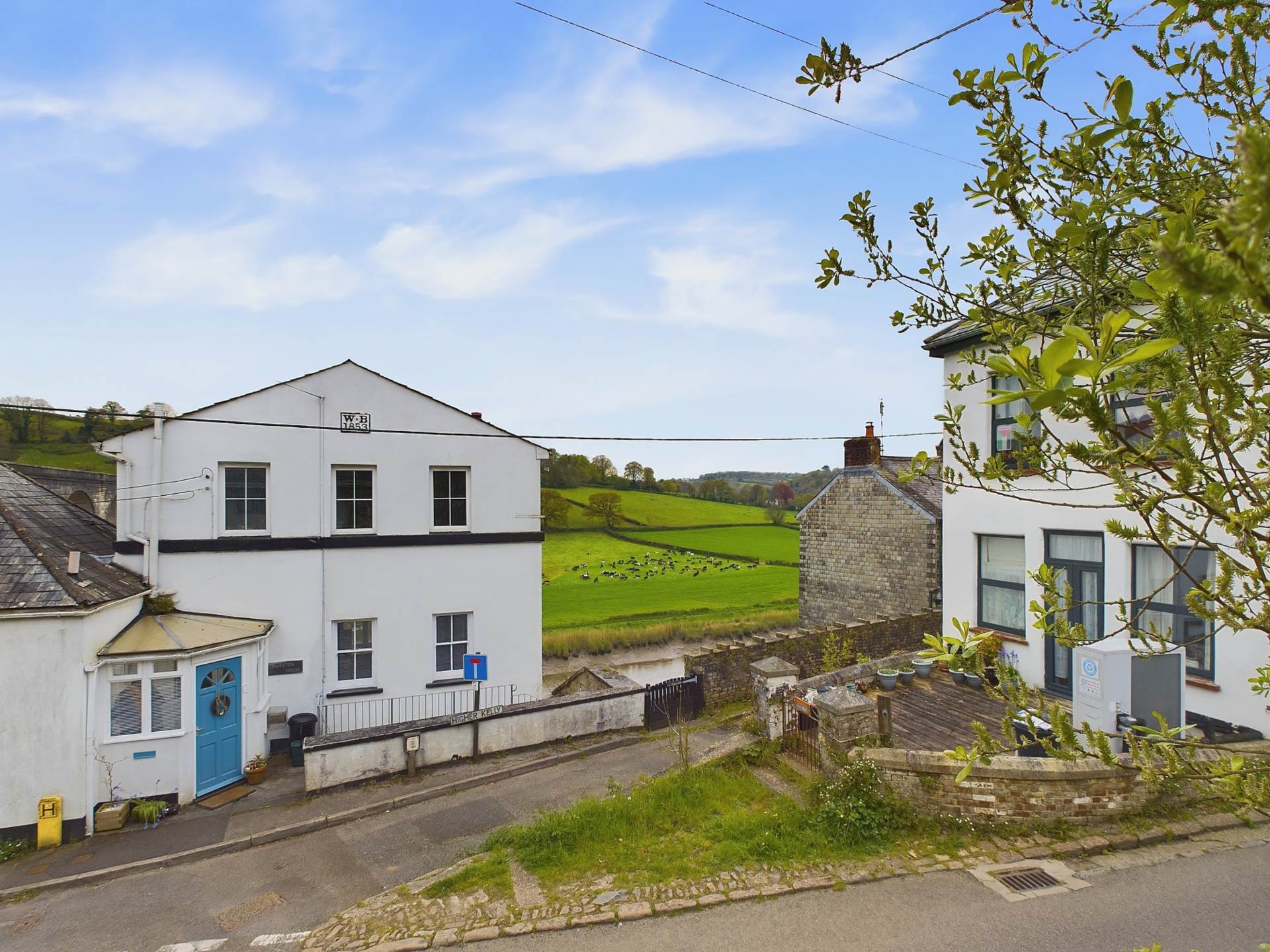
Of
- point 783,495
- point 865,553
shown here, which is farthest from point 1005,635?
point 783,495

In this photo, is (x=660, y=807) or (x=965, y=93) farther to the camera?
(x=660, y=807)

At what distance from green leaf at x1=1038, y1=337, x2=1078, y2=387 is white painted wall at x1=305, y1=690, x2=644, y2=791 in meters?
11.8

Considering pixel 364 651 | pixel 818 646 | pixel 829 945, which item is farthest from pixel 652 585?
pixel 829 945

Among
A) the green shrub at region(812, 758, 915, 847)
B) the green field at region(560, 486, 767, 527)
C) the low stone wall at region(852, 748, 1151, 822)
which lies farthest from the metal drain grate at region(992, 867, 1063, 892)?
the green field at region(560, 486, 767, 527)

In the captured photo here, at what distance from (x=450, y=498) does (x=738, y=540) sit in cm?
4925

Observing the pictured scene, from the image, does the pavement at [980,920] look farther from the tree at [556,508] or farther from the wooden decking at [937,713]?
Answer: the tree at [556,508]

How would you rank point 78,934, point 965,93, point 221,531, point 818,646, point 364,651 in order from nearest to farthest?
point 965,93 → point 78,934 → point 221,531 → point 364,651 → point 818,646

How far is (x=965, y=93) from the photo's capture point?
270 centimetres

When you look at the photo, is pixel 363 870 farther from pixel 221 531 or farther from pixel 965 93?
pixel 965 93

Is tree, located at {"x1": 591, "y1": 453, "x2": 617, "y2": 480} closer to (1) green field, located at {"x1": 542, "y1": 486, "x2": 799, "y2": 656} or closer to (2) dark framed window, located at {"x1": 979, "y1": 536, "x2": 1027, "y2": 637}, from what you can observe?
(1) green field, located at {"x1": 542, "y1": 486, "x2": 799, "y2": 656}

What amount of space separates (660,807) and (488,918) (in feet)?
9.01

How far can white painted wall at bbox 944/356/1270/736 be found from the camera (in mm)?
8797

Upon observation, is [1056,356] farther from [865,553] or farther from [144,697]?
[865,553]

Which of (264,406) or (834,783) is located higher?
(264,406)
